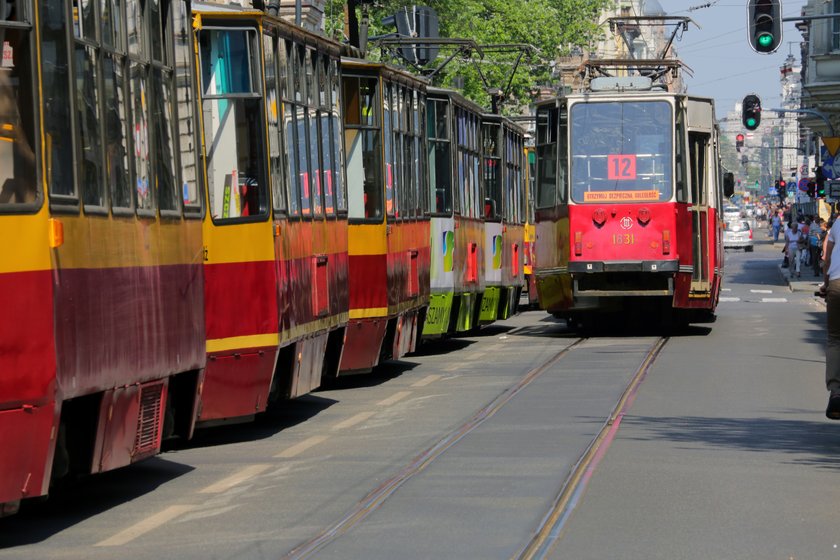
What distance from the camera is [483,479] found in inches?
451

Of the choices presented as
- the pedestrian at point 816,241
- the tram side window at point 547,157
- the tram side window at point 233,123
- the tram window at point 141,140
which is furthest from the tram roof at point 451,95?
the pedestrian at point 816,241

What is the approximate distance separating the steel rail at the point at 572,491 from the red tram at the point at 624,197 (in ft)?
32.8

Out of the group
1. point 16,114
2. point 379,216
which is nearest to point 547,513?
point 16,114

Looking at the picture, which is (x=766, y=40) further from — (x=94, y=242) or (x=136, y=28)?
(x=94, y=242)

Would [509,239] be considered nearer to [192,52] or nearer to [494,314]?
[494,314]

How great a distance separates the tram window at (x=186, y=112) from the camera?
39.8ft

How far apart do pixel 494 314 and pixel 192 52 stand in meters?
16.6

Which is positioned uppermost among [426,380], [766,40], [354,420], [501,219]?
[766,40]

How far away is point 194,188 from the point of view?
40.7 feet

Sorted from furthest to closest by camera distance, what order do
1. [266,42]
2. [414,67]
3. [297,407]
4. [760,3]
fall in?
1. [414,67]
2. [760,3]
3. [297,407]
4. [266,42]

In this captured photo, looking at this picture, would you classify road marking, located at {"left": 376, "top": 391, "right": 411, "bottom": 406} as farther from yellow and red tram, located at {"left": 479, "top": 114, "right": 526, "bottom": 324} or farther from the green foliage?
the green foliage

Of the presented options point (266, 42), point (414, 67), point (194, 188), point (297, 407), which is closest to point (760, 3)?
point (414, 67)

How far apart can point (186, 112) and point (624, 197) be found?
15811mm

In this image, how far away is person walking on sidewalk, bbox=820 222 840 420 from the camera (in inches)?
537
